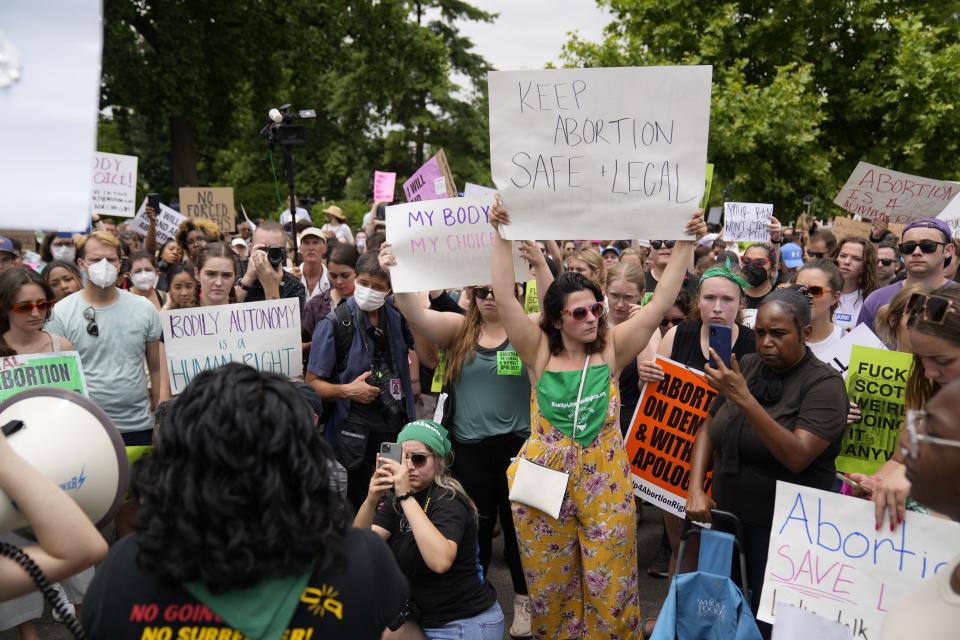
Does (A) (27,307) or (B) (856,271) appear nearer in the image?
(A) (27,307)

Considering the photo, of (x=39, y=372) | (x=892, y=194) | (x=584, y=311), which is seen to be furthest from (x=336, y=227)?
(x=584, y=311)

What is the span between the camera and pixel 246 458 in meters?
1.60

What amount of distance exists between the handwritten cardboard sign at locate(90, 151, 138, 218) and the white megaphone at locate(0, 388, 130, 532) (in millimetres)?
8395

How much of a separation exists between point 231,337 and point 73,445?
259 cm

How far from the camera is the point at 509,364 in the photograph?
4.16 m

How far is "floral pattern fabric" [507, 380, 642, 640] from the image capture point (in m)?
3.50

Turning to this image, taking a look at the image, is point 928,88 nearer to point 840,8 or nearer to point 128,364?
point 840,8

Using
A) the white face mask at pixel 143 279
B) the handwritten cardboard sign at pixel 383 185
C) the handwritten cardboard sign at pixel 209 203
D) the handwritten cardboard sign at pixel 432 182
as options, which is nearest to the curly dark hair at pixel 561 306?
the handwritten cardboard sign at pixel 432 182

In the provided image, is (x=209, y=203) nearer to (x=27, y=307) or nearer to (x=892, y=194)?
(x=27, y=307)

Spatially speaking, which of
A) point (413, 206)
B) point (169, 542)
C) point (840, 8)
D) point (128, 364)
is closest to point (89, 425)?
point (169, 542)

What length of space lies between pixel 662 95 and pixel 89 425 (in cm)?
256

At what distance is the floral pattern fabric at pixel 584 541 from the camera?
3.50 meters

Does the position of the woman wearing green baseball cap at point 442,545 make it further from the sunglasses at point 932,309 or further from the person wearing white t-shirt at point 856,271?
the person wearing white t-shirt at point 856,271

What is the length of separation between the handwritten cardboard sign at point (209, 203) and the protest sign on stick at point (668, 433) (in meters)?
8.75
